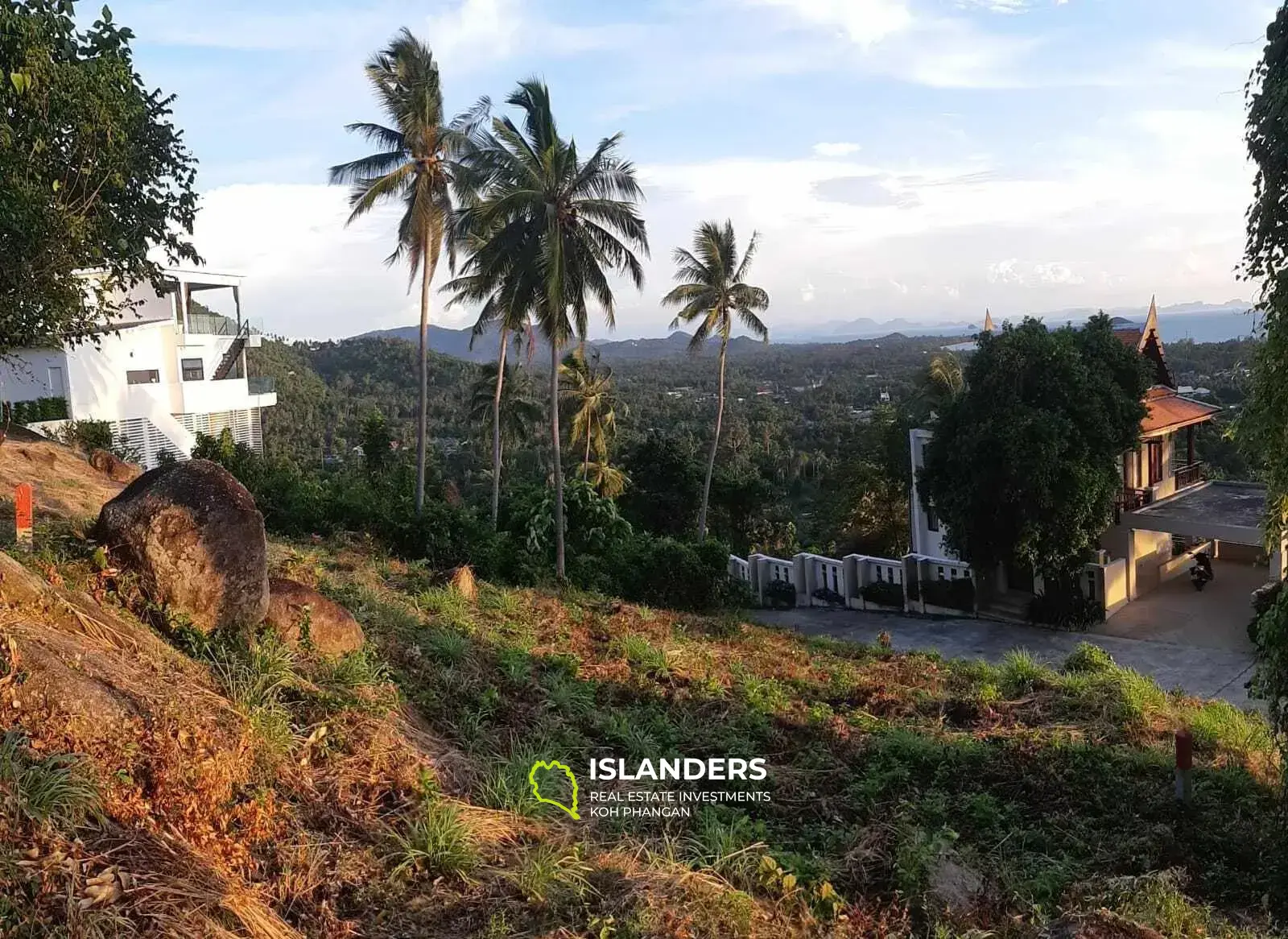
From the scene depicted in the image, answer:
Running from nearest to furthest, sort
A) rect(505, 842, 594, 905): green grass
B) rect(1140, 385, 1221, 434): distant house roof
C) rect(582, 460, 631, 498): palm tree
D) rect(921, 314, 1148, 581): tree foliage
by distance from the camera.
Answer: rect(505, 842, 594, 905): green grass
rect(921, 314, 1148, 581): tree foliage
rect(1140, 385, 1221, 434): distant house roof
rect(582, 460, 631, 498): palm tree

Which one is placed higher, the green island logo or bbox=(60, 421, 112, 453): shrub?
bbox=(60, 421, 112, 453): shrub

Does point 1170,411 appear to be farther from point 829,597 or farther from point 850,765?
point 850,765

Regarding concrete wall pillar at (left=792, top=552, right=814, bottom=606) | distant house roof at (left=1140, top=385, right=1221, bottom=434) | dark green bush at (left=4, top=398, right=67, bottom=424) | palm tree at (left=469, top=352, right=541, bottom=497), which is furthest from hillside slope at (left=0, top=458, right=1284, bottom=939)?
palm tree at (left=469, top=352, right=541, bottom=497)

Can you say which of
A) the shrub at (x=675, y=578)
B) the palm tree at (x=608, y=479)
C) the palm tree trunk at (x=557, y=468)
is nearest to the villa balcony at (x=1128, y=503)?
the shrub at (x=675, y=578)

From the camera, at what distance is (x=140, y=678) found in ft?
15.7

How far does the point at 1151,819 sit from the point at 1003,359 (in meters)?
11.5

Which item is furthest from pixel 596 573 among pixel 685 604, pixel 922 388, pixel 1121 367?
pixel 922 388

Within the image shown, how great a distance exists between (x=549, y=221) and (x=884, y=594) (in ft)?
34.8

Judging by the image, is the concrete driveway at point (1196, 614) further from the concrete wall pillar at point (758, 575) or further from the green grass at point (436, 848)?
the green grass at point (436, 848)

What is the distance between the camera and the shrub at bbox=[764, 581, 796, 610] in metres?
20.6

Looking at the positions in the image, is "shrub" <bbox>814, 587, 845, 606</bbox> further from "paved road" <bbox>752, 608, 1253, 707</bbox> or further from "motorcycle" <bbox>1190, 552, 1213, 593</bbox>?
"motorcycle" <bbox>1190, 552, 1213, 593</bbox>

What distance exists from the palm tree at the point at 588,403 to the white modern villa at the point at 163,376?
9801 millimetres

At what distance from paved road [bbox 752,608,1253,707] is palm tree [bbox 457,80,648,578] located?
18.3ft

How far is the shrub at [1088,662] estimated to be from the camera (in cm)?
1117
